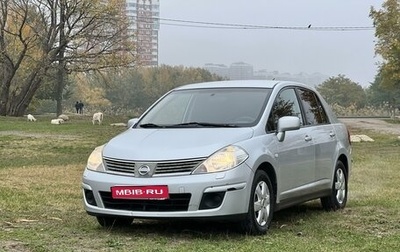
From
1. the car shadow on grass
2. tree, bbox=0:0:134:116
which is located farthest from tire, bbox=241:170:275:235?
tree, bbox=0:0:134:116

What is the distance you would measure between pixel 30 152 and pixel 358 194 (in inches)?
437

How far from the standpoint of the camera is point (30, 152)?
59.1ft

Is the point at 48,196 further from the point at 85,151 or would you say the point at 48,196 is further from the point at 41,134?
the point at 41,134

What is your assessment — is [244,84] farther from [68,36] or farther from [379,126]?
[68,36]

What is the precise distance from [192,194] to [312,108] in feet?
9.11

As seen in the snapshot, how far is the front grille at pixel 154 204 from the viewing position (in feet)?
18.4

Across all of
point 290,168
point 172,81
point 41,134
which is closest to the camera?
point 290,168

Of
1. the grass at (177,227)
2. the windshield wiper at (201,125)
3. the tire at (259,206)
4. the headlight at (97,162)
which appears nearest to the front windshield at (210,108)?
the windshield wiper at (201,125)

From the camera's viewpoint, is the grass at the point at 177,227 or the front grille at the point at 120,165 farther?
the front grille at the point at 120,165

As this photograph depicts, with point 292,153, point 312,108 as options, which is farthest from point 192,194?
point 312,108

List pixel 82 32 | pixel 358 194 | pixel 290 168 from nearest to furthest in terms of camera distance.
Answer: pixel 290 168 → pixel 358 194 → pixel 82 32

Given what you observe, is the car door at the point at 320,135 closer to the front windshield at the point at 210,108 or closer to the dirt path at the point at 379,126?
the front windshield at the point at 210,108

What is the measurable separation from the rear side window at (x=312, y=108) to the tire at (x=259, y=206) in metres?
1.52

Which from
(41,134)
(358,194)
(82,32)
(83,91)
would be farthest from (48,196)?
(83,91)
